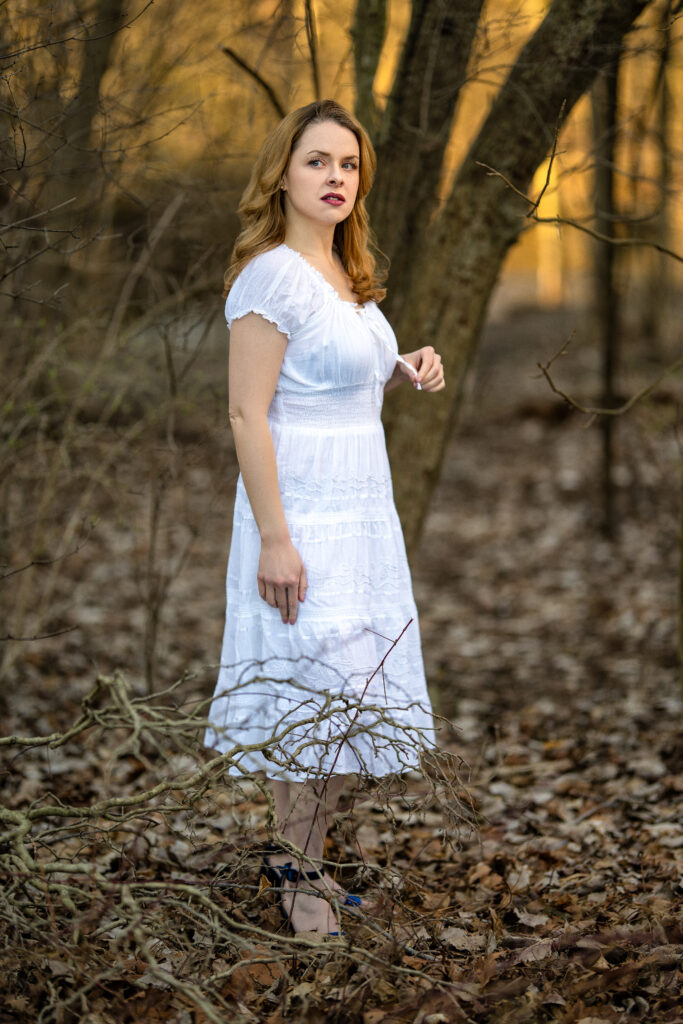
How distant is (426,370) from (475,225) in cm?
108

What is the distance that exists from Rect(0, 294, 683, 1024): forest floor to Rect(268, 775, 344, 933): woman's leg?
0.06m

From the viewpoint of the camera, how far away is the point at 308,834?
2521 millimetres

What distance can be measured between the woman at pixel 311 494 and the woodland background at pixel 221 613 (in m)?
0.18

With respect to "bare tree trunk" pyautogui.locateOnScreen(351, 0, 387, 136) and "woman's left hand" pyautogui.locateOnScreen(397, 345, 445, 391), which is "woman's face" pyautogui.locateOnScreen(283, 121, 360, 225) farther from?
"bare tree trunk" pyautogui.locateOnScreen(351, 0, 387, 136)

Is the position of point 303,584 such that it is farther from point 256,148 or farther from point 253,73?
point 256,148

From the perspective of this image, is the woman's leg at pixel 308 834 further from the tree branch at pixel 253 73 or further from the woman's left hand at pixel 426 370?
the tree branch at pixel 253 73

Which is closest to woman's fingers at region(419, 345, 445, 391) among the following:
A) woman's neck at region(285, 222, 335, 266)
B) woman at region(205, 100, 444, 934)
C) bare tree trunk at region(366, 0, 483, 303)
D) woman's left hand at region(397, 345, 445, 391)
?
woman's left hand at region(397, 345, 445, 391)

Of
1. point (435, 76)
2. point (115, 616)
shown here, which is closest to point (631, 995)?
point (435, 76)

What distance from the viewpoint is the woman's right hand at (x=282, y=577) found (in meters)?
2.35

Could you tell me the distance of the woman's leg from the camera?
2480 millimetres

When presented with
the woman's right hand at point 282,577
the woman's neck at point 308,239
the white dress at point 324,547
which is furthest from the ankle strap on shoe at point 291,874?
the woman's neck at point 308,239

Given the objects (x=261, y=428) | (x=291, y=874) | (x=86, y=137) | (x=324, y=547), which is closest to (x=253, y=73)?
(x=86, y=137)

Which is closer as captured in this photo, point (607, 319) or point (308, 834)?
point (308, 834)

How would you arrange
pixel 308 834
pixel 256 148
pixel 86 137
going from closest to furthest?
pixel 308 834 → pixel 86 137 → pixel 256 148
